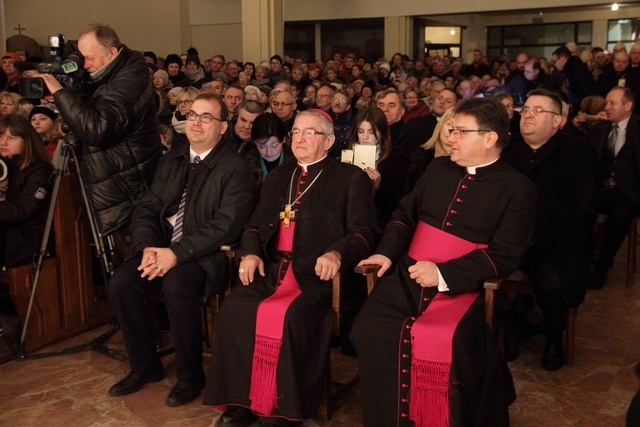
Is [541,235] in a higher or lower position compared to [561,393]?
higher

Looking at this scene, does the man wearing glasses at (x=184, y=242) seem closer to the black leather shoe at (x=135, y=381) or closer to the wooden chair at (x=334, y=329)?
the black leather shoe at (x=135, y=381)

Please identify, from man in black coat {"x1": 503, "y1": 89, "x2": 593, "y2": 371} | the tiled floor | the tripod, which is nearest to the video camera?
the tripod

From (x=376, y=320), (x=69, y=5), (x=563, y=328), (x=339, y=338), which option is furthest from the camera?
(x=69, y=5)

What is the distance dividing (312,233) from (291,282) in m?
0.25

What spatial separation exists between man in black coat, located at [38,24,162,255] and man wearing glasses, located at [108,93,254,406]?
0.23m

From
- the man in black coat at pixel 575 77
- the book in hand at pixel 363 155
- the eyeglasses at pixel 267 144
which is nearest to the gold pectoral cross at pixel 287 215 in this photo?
the book in hand at pixel 363 155

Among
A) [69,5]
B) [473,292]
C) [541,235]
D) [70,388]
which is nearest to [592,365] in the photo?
[541,235]

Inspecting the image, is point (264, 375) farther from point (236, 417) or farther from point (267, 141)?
point (267, 141)

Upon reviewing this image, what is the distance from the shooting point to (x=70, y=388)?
3.60m

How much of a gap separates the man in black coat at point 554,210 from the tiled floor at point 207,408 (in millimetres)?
216

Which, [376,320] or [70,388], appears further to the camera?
[70,388]

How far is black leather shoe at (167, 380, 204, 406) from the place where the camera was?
132 inches

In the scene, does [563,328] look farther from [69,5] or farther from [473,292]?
[69,5]

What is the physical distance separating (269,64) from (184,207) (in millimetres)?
8408
